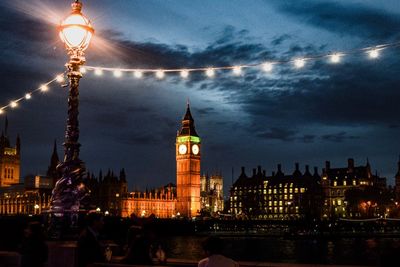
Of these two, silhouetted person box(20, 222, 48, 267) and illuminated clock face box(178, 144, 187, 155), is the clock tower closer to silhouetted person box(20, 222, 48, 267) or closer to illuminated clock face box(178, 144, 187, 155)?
illuminated clock face box(178, 144, 187, 155)

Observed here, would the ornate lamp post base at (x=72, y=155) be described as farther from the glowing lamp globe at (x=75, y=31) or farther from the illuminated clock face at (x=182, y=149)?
the illuminated clock face at (x=182, y=149)

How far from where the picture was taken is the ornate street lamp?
12609 mm

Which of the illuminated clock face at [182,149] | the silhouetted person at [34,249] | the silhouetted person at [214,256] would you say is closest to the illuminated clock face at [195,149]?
the illuminated clock face at [182,149]

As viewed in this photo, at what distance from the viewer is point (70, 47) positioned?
13008 millimetres

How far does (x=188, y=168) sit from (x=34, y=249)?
10805 cm

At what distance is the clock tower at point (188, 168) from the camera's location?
11569cm

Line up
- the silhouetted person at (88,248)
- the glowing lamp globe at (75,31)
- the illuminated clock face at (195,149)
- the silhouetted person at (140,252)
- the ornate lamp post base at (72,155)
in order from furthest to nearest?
the illuminated clock face at (195,149) → the glowing lamp globe at (75,31) → the ornate lamp post base at (72,155) → the silhouetted person at (140,252) → the silhouetted person at (88,248)

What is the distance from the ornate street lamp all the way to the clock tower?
336 ft

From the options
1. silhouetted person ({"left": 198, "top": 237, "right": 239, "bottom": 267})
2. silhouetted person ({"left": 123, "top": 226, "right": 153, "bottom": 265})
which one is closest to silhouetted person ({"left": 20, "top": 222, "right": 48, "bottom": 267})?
silhouetted person ({"left": 123, "top": 226, "right": 153, "bottom": 265})

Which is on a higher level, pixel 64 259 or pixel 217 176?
pixel 217 176

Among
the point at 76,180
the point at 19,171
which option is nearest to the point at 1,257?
the point at 76,180

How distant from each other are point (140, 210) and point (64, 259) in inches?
4149

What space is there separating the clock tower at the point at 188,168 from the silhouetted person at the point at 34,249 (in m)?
108

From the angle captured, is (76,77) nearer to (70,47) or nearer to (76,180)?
(70,47)
